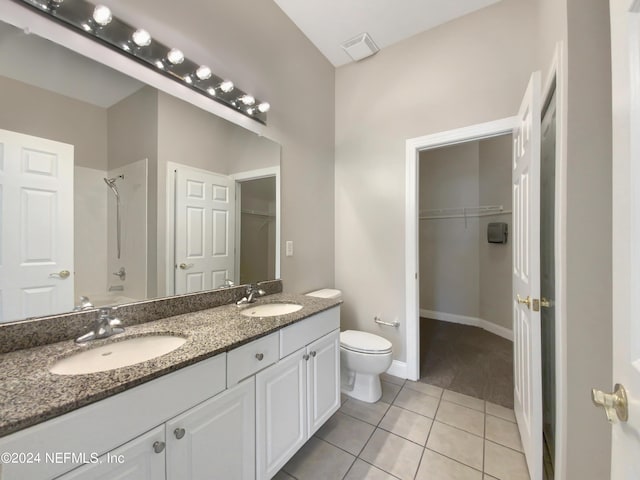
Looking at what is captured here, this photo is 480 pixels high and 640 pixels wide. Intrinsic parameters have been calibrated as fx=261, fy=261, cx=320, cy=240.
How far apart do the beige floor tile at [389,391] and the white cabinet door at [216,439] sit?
1233 mm

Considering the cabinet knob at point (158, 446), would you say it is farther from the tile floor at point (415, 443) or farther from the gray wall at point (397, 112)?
the gray wall at point (397, 112)

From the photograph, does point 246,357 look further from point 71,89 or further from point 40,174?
point 71,89

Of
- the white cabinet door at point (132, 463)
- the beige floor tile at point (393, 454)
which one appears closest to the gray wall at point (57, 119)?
the white cabinet door at point (132, 463)

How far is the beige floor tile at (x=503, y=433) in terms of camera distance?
1.55 metres

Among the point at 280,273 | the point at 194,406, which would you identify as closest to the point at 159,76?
the point at 280,273

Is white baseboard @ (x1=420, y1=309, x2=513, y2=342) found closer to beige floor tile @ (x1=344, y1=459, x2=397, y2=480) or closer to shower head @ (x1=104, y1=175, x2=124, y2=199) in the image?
beige floor tile @ (x1=344, y1=459, x2=397, y2=480)

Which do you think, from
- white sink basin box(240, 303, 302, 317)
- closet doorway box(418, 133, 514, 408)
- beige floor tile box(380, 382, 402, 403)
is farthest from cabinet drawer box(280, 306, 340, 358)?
closet doorway box(418, 133, 514, 408)

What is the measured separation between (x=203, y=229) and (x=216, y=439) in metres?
1.04

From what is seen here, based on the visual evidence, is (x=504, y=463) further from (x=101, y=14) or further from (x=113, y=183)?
(x=101, y=14)

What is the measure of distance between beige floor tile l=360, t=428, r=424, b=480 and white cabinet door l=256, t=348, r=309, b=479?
439 mm

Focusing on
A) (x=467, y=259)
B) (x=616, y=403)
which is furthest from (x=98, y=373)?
(x=467, y=259)

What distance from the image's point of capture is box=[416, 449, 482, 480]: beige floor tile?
1.34 meters

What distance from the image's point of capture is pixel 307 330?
141cm

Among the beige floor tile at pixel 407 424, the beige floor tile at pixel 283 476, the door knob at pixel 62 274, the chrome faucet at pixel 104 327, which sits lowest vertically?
the beige floor tile at pixel 407 424
